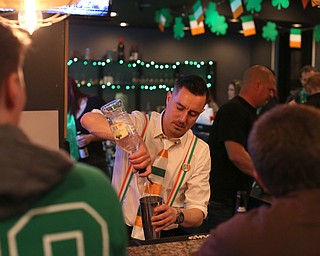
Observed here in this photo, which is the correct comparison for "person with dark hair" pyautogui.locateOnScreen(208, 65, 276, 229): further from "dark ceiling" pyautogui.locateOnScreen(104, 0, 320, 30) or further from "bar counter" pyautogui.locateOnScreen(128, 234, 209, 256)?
"dark ceiling" pyautogui.locateOnScreen(104, 0, 320, 30)

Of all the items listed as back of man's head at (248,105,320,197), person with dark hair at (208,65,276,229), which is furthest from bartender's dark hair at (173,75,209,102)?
back of man's head at (248,105,320,197)

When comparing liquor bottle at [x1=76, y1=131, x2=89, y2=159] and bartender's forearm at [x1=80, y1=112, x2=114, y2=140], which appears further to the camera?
liquor bottle at [x1=76, y1=131, x2=89, y2=159]

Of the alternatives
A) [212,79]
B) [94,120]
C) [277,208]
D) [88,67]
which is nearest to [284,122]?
[277,208]

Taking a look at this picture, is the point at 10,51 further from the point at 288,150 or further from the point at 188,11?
the point at 188,11

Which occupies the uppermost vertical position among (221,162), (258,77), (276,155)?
(258,77)

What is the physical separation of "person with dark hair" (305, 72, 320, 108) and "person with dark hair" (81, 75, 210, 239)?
2.56 metres

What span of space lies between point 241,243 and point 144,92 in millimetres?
8743

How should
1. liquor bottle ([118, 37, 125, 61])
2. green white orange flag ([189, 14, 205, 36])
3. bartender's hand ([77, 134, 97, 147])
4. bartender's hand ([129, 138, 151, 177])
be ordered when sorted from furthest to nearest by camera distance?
liquor bottle ([118, 37, 125, 61]), green white orange flag ([189, 14, 205, 36]), bartender's hand ([77, 134, 97, 147]), bartender's hand ([129, 138, 151, 177])

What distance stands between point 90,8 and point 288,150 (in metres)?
1.84

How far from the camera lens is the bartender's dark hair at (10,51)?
935 mm

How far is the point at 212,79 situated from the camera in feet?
34.4

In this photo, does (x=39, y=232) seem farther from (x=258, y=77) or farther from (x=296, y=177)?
(x=258, y=77)

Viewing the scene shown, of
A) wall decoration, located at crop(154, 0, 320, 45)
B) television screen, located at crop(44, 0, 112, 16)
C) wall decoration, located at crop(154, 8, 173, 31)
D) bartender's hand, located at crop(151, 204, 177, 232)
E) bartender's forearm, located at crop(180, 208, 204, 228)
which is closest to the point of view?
bartender's hand, located at crop(151, 204, 177, 232)

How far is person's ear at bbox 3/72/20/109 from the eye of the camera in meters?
0.93
